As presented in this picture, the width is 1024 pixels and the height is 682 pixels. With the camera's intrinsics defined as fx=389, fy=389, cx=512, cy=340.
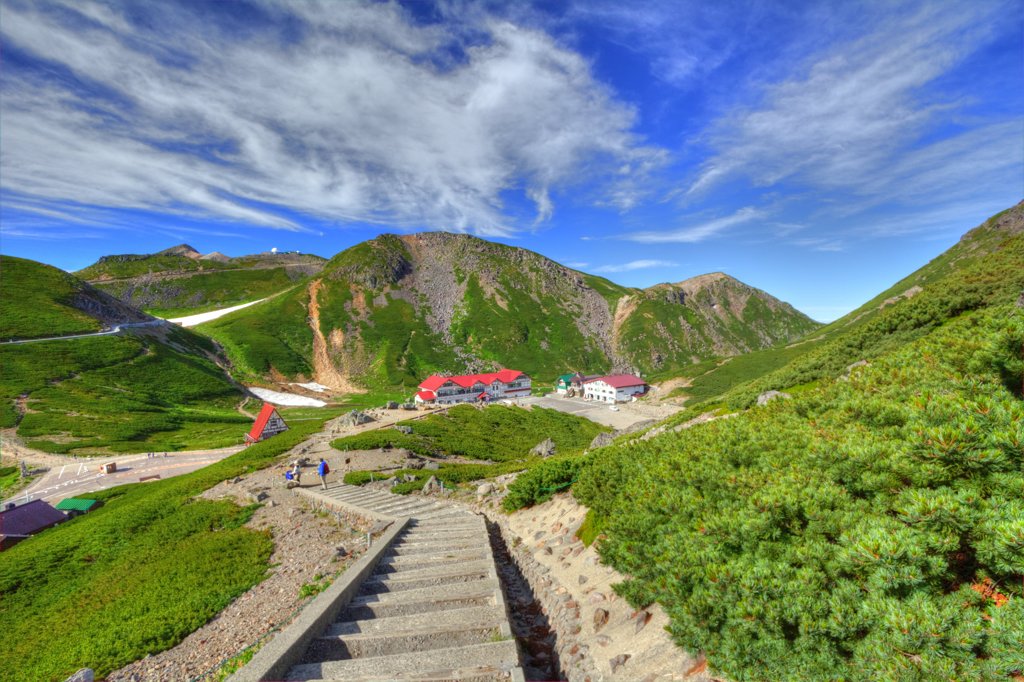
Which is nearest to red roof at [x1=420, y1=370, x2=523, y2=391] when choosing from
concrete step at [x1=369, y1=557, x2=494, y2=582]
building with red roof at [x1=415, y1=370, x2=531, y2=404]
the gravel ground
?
building with red roof at [x1=415, y1=370, x2=531, y2=404]

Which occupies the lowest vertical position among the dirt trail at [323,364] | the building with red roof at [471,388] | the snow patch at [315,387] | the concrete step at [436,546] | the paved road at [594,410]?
the paved road at [594,410]

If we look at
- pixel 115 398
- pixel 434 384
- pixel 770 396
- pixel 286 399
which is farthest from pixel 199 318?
pixel 770 396

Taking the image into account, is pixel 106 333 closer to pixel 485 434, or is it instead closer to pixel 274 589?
Result: pixel 485 434

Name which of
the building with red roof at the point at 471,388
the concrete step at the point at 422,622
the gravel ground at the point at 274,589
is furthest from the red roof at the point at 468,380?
the concrete step at the point at 422,622

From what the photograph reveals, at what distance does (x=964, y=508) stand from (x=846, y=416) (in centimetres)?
356

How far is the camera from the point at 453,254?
19488 centimetres

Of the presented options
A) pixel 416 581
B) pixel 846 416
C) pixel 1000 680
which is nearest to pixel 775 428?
pixel 846 416

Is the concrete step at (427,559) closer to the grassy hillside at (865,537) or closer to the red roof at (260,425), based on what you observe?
the grassy hillside at (865,537)

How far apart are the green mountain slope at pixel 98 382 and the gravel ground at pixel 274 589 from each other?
171 feet

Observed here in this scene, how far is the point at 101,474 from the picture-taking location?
43562mm

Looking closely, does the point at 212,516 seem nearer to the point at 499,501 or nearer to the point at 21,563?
the point at 21,563

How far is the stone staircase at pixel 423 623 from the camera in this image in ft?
20.8

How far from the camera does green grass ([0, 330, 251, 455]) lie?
179 ft

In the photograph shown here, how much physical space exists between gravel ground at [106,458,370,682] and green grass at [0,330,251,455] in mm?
51469
